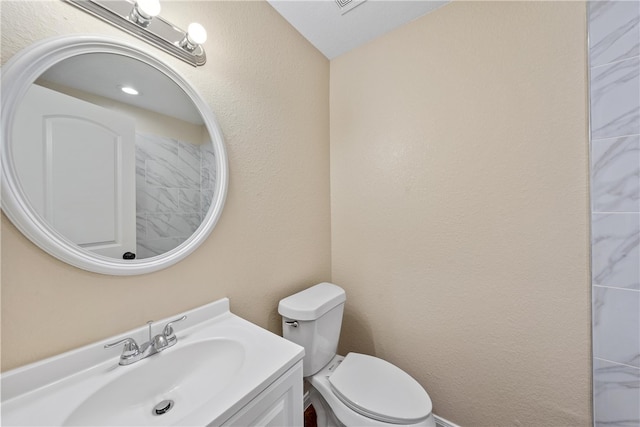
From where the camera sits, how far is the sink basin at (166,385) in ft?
A: 1.98

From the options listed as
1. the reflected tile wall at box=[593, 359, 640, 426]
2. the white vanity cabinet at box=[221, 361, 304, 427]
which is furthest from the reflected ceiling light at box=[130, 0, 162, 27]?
the reflected tile wall at box=[593, 359, 640, 426]

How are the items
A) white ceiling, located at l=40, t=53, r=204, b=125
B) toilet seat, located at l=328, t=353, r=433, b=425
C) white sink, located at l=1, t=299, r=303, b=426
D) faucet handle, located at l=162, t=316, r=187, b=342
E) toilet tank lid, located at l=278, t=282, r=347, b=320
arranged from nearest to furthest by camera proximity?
1. white sink, located at l=1, t=299, r=303, b=426
2. white ceiling, located at l=40, t=53, r=204, b=125
3. faucet handle, located at l=162, t=316, r=187, b=342
4. toilet seat, located at l=328, t=353, r=433, b=425
5. toilet tank lid, located at l=278, t=282, r=347, b=320

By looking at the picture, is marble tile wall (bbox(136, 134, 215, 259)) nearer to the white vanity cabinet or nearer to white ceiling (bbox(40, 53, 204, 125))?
white ceiling (bbox(40, 53, 204, 125))

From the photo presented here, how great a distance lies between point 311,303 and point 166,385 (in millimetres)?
599

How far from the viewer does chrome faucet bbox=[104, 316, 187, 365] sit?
688 millimetres

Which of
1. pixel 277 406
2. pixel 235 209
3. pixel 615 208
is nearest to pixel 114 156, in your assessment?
pixel 235 209

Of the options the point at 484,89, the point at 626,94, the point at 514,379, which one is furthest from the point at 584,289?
the point at 484,89

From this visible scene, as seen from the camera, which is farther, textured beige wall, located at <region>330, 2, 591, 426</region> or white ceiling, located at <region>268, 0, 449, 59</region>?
white ceiling, located at <region>268, 0, 449, 59</region>

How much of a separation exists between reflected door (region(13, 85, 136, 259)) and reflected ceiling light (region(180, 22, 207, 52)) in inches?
13.6

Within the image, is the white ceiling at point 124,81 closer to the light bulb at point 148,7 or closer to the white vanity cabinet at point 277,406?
the light bulb at point 148,7

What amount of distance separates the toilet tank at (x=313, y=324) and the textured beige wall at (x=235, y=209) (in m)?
0.13

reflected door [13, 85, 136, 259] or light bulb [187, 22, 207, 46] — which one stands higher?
light bulb [187, 22, 207, 46]

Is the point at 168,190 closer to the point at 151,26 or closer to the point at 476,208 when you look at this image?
the point at 151,26

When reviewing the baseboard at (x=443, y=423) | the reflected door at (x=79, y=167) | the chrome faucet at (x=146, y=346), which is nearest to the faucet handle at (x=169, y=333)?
the chrome faucet at (x=146, y=346)
